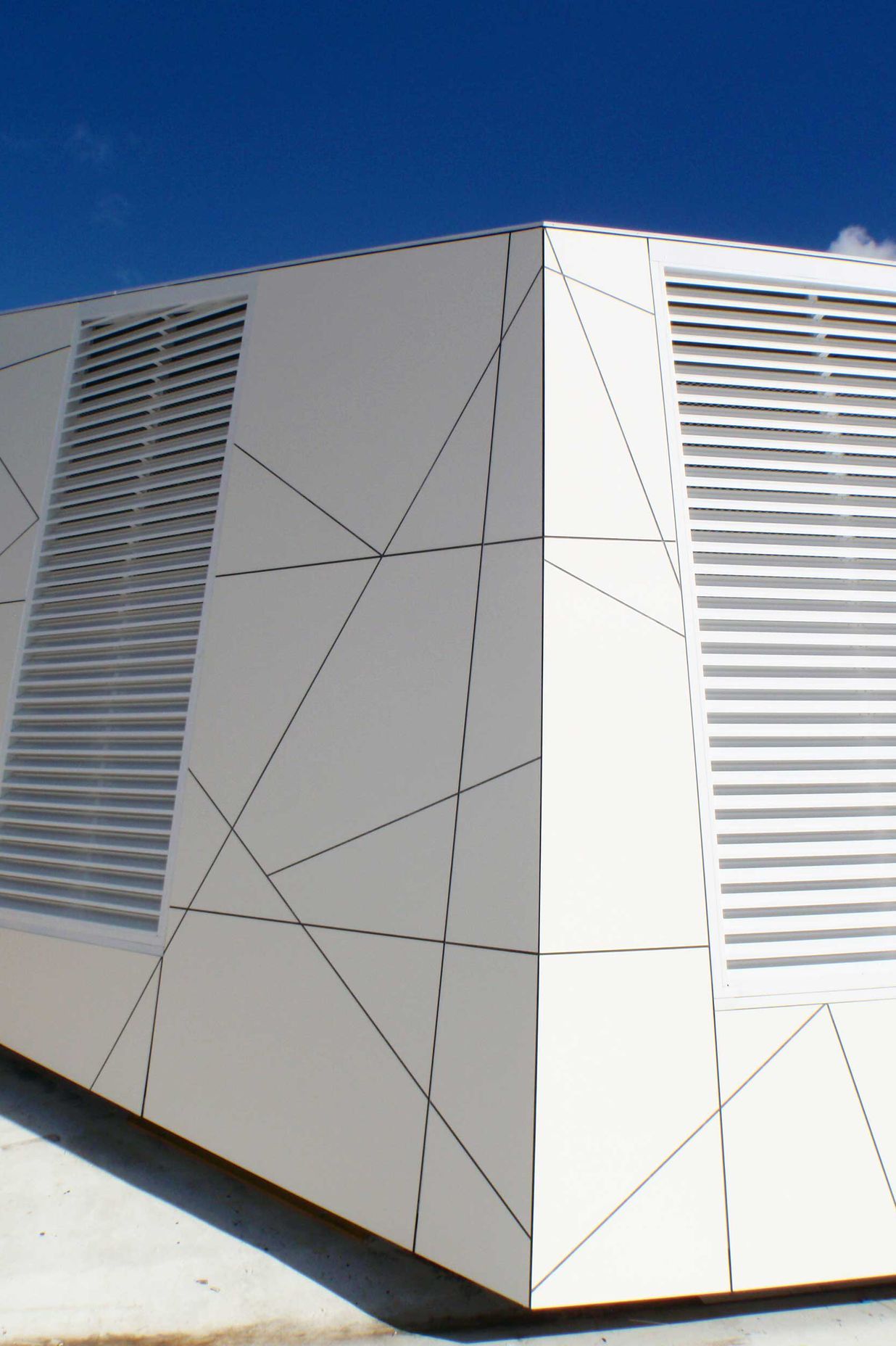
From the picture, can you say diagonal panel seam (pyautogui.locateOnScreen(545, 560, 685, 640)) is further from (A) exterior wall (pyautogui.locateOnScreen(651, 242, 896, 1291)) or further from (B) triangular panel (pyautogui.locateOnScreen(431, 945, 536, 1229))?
(B) triangular panel (pyautogui.locateOnScreen(431, 945, 536, 1229))

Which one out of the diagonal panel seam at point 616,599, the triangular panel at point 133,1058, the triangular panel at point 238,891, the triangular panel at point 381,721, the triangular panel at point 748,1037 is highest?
the diagonal panel seam at point 616,599

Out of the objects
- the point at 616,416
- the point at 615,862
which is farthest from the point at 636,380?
the point at 615,862

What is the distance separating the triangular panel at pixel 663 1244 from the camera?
3.15m

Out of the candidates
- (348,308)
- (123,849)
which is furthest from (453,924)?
(348,308)

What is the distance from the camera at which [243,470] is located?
4816 mm

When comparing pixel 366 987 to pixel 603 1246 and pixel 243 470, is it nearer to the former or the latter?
pixel 603 1246

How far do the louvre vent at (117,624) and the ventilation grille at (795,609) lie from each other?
116 inches

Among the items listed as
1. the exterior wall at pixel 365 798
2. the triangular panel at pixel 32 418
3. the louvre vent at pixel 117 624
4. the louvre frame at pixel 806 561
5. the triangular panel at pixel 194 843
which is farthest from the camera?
the triangular panel at pixel 32 418

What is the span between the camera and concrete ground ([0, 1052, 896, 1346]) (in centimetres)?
326

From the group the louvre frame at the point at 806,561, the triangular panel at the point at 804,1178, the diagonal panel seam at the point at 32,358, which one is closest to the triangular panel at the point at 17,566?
the diagonal panel seam at the point at 32,358

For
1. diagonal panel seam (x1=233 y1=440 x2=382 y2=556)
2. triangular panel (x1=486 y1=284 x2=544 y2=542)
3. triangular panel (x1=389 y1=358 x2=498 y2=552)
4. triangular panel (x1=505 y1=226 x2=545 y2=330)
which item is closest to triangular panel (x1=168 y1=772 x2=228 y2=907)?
diagonal panel seam (x1=233 y1=440 x2=382 y2=556)

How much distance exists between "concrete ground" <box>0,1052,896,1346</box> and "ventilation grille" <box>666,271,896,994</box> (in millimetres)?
1341

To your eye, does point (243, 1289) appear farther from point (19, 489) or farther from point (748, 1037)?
point (19, 489)

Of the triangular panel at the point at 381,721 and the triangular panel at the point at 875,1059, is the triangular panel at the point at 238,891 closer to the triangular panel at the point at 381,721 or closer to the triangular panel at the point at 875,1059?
the triangular panel at the point at 381,721
